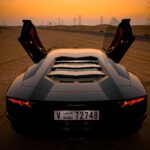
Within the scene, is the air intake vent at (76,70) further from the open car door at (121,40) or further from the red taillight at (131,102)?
the open car door at (121,40)

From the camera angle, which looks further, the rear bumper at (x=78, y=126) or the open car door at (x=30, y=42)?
the open car door at (x=30, y=42)

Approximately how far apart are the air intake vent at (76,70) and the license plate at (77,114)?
20.2 inches

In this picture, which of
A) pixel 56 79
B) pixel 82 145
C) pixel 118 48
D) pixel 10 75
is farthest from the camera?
pixel 10 75

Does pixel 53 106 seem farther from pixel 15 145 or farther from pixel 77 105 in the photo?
pixel 15 145

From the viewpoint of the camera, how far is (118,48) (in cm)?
586

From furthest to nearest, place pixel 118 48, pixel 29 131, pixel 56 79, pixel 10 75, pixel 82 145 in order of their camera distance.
A: 1. pixel 10 75
2. pixel 118 48
3. pixel 82 145
4. pixel 56 79
5. pixel 29 131

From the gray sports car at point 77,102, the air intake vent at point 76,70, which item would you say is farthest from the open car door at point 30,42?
the gray sports car at point 77,102

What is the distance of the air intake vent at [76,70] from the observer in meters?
3.50

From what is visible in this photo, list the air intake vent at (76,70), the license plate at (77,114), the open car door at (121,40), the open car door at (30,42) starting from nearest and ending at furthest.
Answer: the license plate at (77,114) < the air intake vent at (76,70) < the open car door at (121,40) < the open car door at (30,42)

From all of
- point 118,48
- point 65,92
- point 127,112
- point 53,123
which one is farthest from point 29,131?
point 118,48

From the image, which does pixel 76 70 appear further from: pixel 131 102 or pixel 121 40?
pixel 121 40

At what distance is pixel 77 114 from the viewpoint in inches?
118

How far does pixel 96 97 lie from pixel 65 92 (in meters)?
0.37

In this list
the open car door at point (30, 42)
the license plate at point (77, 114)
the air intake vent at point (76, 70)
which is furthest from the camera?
the open car door at point (30, 42)
